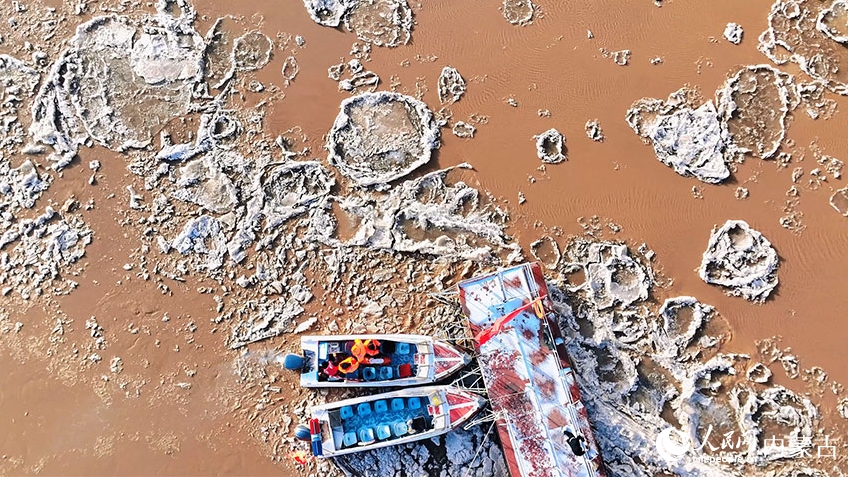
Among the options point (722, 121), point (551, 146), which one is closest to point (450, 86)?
point (551, 146)

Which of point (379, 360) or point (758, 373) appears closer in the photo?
point (379, 360)

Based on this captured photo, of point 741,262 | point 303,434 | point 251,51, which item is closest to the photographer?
point 303,434

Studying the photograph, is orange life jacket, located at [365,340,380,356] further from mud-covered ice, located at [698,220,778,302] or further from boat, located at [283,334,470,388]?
mud-covered ice, located at [698,220,778,302]

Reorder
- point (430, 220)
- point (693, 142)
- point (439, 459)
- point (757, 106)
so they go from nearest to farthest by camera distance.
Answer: point (439, 459) → point (430, 220) → point (693, 142) → point (757, 106)

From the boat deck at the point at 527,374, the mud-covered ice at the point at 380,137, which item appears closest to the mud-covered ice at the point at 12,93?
the mud-covered ice at the point at 380,137

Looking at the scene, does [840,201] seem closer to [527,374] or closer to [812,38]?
[812,38]

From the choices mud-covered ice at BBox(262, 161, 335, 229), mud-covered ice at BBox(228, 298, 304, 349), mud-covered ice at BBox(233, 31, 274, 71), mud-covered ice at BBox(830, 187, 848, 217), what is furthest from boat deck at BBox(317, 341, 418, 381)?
mud-covered ice at BBox(830, 187, 848, 217)

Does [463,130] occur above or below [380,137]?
below
